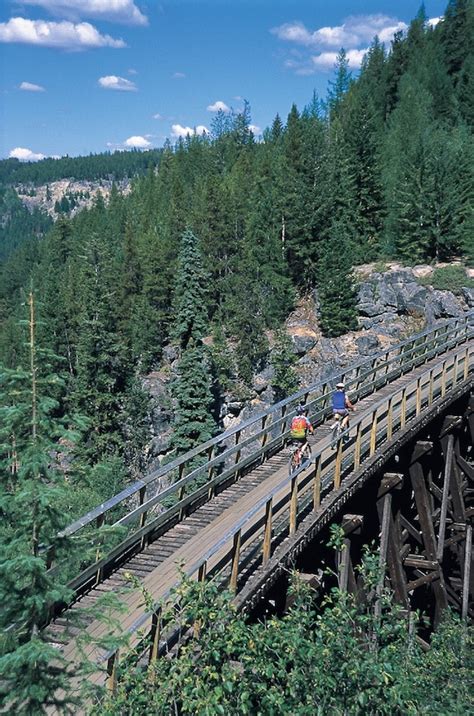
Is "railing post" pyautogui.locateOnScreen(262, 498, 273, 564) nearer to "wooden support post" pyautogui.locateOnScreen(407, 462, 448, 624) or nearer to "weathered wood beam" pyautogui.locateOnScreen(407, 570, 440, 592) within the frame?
"weathered wood beam" pyautogui.locateOnScreen(407, 570, 440, 592)

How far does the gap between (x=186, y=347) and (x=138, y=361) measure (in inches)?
531

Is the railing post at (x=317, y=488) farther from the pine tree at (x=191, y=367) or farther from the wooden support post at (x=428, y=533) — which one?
the pine tree at (x=191, y=367)

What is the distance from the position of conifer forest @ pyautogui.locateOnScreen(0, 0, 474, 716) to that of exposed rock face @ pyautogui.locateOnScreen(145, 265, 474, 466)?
981mm

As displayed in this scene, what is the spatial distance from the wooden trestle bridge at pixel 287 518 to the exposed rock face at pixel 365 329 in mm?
22109

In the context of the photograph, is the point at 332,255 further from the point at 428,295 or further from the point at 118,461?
the point at 118,461

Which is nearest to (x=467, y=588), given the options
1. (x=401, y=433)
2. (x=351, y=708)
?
(x=401, y=433)

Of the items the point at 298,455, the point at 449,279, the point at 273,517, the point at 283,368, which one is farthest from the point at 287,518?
the point at 449,279

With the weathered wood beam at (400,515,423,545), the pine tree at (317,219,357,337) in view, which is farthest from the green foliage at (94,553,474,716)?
the pine tree at (317,219,357,337)

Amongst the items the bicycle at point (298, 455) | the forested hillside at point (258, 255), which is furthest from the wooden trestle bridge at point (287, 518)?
the forested hillside at point (258, 255)

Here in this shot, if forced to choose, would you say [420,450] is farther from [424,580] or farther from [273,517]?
[273,517]

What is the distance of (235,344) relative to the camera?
46.2 m

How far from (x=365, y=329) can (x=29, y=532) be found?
124 ft

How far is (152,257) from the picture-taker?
2130 inches

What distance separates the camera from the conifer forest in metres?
4.68
